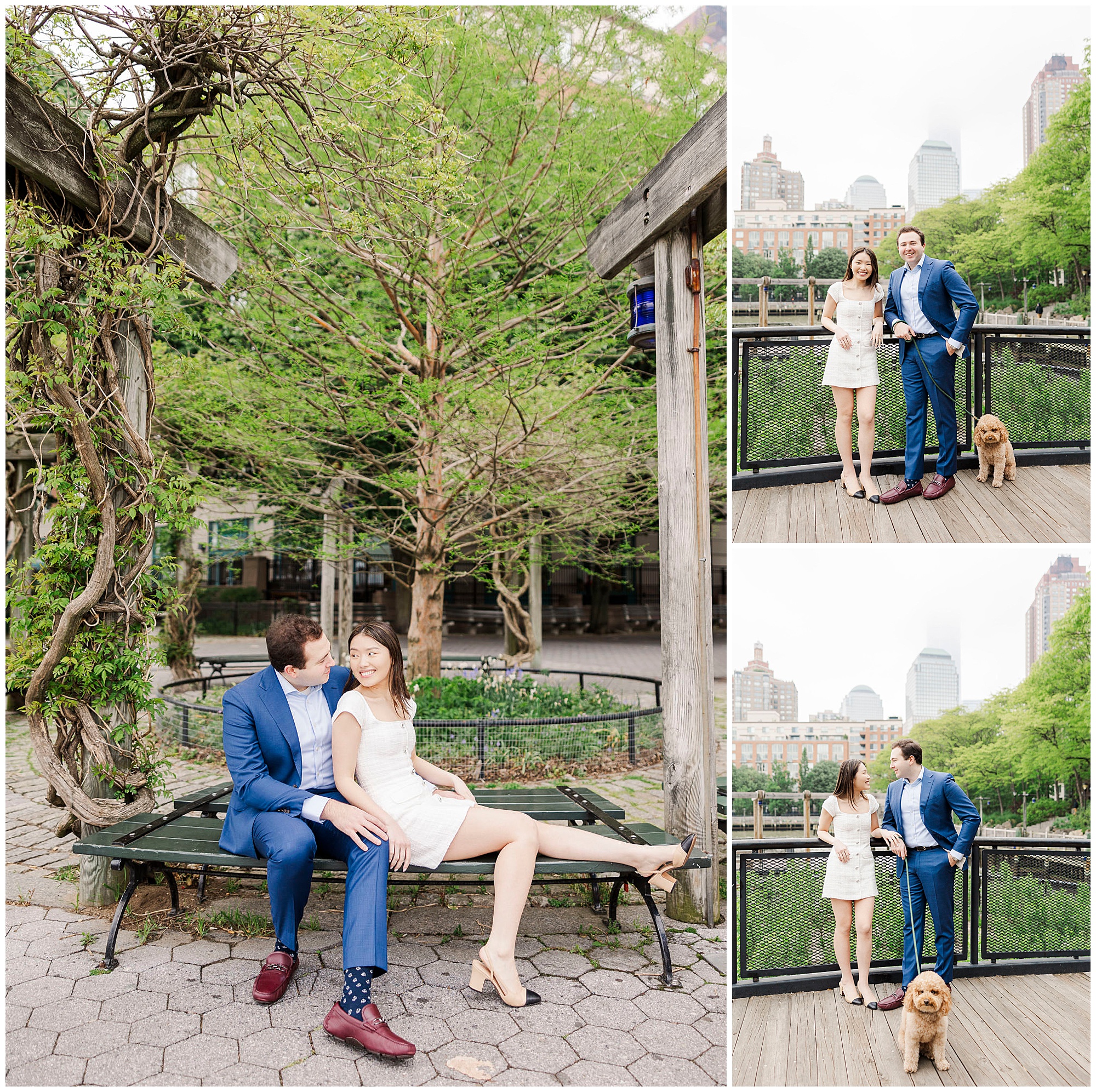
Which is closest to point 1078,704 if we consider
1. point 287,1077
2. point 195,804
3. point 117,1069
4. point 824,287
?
point 824,287

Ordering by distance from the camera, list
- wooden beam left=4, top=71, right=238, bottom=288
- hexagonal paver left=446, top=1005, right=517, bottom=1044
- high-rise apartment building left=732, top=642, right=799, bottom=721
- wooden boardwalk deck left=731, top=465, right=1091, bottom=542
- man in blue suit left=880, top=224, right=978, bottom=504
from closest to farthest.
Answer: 1. wooden boardwalk deck left=731, top=465, right=1091, bottom=542
2. man in blue suit left=880, top=224, right=978, bottom=504
3. high-rise apartment building left=732, top=642, right=799, bottom=721
4. hexagonal paver left=446, top=1005, right=517, bottom=1044
5. wooden beam left=4, top=71, right=238, bottom=288

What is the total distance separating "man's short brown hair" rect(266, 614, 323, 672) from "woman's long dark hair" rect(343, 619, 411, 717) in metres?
0.16

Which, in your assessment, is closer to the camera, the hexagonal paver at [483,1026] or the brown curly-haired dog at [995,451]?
the brown curly-haired dog at [995,451]

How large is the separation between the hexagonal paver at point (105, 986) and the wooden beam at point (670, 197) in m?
3.61

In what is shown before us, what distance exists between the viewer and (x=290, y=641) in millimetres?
3217

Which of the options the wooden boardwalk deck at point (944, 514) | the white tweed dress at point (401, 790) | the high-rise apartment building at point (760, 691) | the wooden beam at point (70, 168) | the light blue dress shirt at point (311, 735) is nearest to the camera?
the wooden boardwalk deck at point (944, 514)

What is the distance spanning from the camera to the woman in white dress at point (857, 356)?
8.20 feet

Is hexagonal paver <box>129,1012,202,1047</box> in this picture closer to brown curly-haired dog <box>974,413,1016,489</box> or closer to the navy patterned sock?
the navy patterned sock

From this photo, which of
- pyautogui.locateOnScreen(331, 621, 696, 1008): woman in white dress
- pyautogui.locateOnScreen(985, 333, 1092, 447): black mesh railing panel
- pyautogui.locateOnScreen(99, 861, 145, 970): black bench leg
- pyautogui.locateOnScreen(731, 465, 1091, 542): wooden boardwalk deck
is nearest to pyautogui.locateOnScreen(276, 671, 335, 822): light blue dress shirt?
pyautogui.locateOnScreen(331, 621, 696, 1008): woman in white dress

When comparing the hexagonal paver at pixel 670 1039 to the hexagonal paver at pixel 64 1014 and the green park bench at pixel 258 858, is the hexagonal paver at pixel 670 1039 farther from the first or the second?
the hexagonal paver at pixel 64 1014

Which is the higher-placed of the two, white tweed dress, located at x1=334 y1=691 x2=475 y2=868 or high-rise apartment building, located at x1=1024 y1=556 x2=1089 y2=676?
high-rise apartment building, located at x1=1024 y1=556 x2=1089 y2=676

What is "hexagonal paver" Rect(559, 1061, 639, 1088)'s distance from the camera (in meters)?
2.52

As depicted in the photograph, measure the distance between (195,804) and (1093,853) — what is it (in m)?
3.45

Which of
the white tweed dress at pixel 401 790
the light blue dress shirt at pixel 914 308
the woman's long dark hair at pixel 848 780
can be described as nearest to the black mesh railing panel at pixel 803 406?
the light blue dress shirt at pixel 914 308
